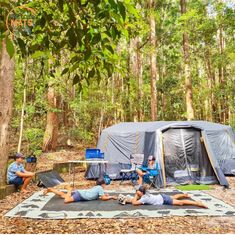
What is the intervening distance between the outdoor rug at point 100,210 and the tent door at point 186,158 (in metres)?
2.46

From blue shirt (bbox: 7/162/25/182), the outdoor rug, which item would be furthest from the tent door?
blue shirt (bbox: 7/162/25/182)

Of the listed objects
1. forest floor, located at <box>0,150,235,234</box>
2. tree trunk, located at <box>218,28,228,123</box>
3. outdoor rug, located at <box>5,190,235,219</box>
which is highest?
tree trunk, located at <box>218,28,228,123</box>

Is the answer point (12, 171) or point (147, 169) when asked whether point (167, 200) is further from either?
point (12, 171)

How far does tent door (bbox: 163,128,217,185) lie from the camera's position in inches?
334

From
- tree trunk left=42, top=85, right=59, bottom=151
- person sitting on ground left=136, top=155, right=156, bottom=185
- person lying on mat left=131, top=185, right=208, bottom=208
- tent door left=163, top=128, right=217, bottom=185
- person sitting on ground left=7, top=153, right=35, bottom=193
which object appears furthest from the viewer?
tree trunk left=42, top=85, right=59, bottom=151

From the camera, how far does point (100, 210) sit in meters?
5.25

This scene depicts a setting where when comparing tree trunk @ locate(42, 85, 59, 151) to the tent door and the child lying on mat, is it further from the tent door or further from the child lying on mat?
the child lying on mat

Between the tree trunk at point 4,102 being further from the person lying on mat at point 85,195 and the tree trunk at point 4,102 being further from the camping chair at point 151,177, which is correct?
the camping chair at point 151,177

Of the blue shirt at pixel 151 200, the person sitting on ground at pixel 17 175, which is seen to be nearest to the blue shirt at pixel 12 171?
the person sitting on ground at pixel 17 175

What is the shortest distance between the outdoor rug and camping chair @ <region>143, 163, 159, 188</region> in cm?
182

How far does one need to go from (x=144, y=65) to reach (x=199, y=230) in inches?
873

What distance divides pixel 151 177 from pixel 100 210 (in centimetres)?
282

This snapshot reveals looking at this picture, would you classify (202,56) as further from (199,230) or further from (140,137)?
(199,230)

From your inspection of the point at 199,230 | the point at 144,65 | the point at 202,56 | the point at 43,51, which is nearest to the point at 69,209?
the point at 199,230
